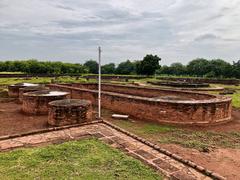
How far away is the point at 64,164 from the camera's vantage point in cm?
401

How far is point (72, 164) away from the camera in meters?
4.03

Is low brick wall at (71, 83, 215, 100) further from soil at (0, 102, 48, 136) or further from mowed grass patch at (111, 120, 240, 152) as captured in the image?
soil at (0, 102, 48, 136)

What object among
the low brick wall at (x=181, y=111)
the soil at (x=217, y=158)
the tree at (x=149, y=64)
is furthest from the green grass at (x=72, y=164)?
the tree at (x=149, y=64)

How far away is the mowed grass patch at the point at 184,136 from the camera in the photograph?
5.85m

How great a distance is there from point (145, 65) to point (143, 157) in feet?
118

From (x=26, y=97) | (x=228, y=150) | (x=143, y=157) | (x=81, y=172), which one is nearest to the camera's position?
(x=81, y=172)

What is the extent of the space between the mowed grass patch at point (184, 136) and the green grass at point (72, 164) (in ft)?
6.27

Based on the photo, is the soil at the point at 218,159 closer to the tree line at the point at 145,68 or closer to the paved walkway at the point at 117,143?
the paved walkway at the point at 117,143

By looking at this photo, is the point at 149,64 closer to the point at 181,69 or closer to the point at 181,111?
the point at 181,69

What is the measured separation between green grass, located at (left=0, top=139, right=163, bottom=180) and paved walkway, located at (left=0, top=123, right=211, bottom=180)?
0.97ft

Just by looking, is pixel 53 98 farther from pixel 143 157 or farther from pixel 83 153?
pixel 143 157

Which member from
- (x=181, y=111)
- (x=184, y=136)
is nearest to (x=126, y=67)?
(x=181, y=111)

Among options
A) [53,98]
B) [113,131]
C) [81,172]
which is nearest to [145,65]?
[53,98]

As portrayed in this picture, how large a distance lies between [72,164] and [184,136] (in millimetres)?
3694
